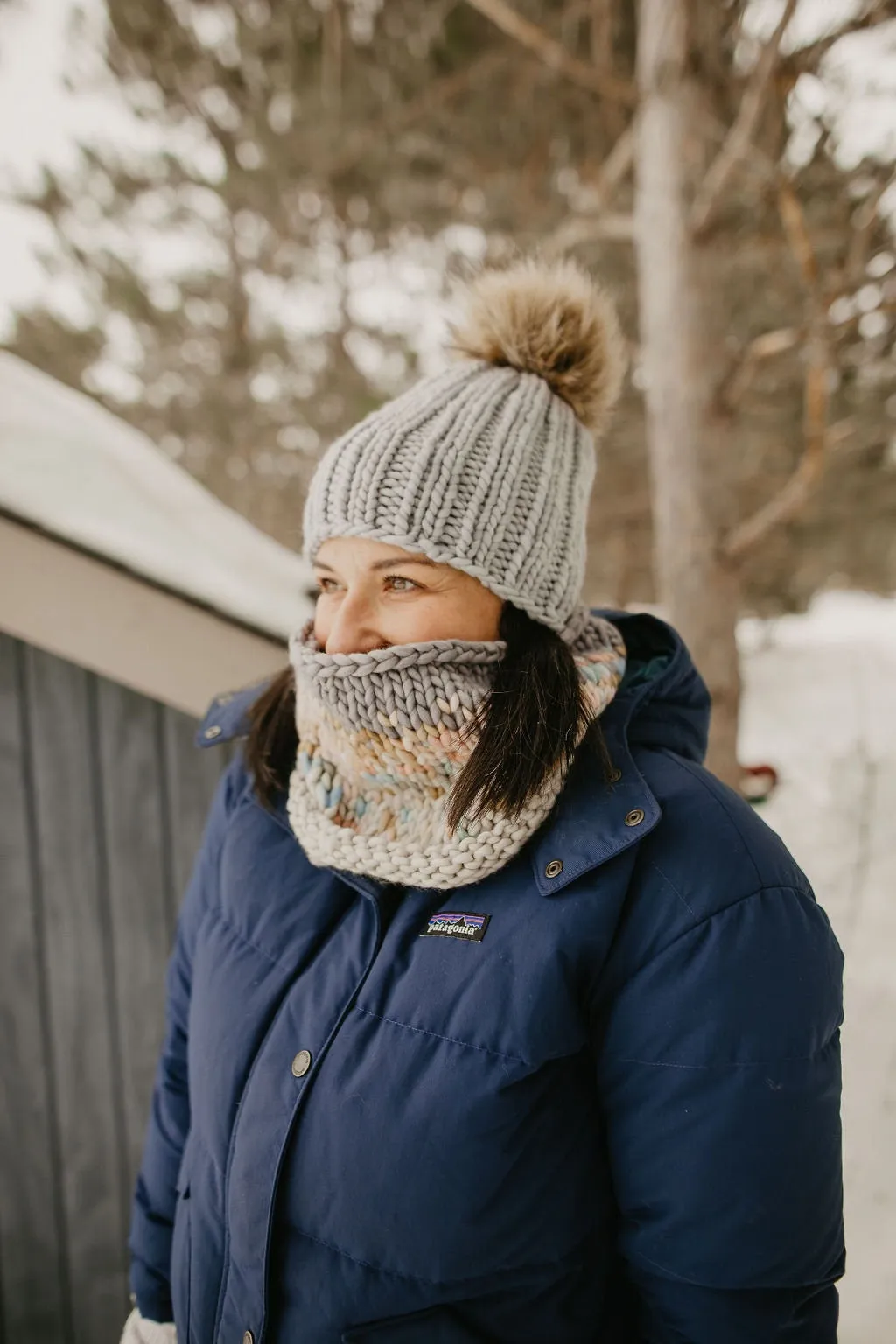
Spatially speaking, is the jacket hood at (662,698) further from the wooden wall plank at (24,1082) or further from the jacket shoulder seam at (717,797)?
the wooden wall plank at (24,1082)

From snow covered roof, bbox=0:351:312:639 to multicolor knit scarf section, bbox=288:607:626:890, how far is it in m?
0.75

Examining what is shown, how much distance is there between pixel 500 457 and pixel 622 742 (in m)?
0.47

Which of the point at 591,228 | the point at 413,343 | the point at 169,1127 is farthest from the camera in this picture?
the point at 413,343

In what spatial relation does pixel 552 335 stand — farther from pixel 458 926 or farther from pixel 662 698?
pixel 458 926

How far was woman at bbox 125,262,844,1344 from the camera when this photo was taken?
100cm

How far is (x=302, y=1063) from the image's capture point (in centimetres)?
113

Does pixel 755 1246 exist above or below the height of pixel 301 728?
below

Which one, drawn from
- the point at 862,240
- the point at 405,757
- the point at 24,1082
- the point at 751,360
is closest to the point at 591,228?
the point at 751,360

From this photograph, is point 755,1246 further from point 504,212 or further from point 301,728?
point 504,212

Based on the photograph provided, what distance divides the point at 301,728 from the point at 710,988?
2.41 ft

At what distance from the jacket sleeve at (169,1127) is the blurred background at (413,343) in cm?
50

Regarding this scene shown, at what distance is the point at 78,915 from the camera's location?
2193mm

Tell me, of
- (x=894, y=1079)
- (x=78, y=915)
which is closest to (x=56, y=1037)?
(x=78, y=915)

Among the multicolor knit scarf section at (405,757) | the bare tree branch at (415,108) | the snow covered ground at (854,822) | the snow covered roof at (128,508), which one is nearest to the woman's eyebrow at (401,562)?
the multicolor knit scarf section at (405,757)
